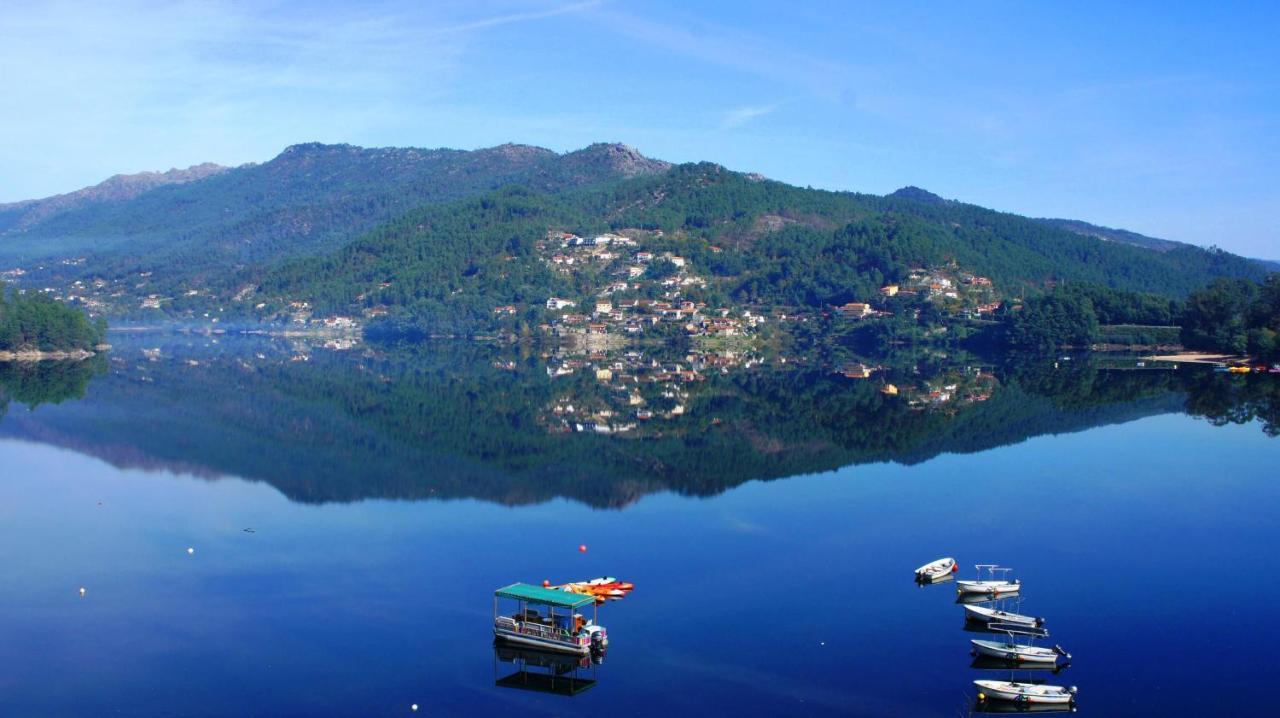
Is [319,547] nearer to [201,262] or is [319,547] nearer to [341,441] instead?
[341,441]

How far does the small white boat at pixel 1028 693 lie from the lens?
1278 centimetres

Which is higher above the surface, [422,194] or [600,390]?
[422,194]

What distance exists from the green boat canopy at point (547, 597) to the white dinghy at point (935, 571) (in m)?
5.89

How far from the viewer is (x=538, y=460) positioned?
2802 centimetres

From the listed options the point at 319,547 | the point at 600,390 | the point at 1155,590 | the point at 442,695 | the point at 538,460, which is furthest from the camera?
the point at 600,390

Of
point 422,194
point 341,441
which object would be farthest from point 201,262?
point 341,441

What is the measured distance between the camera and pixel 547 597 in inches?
579

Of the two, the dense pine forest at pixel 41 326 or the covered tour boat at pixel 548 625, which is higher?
the dense pine forest at pixel 41 326

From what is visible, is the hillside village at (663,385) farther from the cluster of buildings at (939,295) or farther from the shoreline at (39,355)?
the shoreline at (39,355)

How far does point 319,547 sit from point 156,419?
18013 mm

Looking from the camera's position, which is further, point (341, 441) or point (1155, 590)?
point (341, 441)

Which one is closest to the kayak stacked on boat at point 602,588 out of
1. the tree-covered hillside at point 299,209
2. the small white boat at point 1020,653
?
the small white boat at point 1020,653

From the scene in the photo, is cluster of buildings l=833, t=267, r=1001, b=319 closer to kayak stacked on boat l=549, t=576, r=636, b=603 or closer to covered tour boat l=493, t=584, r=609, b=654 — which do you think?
kayak stacked on boat l=549, t=576, r=636, b=603

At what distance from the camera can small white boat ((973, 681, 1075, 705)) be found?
41.9 ft
